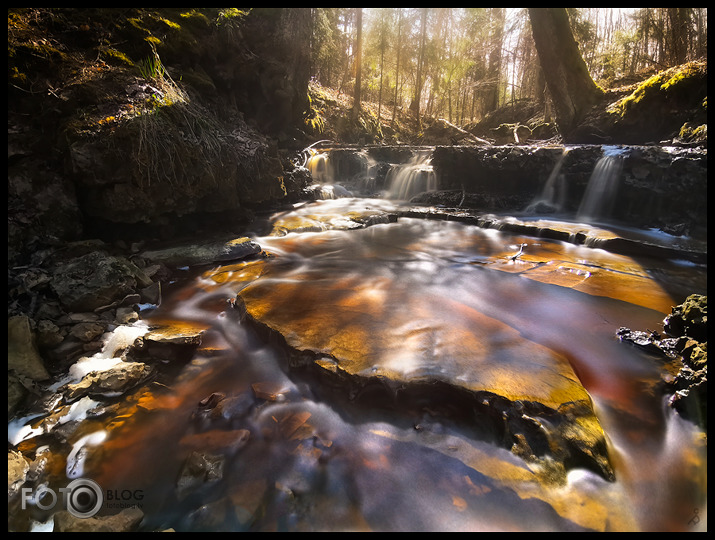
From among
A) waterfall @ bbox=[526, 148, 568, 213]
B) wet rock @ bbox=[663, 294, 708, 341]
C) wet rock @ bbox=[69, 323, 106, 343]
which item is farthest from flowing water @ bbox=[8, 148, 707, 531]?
waterfall @ bbox=[526, 148, 568, 213]

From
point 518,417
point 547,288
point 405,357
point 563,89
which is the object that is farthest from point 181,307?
point 563,89

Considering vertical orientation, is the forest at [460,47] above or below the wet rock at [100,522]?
above

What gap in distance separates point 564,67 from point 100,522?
59.5 feet

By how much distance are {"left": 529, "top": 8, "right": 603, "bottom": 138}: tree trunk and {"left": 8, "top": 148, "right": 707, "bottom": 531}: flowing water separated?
12.0 m

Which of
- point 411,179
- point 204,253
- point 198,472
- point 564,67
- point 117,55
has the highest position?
point 564,67

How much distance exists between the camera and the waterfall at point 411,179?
45.2 feet

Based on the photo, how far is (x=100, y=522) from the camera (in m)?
1.80

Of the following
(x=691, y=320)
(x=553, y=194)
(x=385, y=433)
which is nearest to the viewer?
(x=385, y=433)

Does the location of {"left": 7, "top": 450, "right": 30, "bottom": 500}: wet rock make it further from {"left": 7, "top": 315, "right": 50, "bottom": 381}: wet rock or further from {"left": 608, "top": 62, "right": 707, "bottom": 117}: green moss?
{"left": 608, "top": 62, "right": 707, "bottom": 117}: green moss

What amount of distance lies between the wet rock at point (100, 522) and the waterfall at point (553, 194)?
11618 millimetres

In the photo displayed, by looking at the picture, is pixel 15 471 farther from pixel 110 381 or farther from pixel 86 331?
pixel 86 331

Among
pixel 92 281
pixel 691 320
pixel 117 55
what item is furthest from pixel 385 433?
pixel 117 55

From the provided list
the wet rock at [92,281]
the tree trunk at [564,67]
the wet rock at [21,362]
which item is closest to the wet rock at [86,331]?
the wet rock at [21,362]

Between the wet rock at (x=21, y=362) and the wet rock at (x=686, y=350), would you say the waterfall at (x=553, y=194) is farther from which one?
the wet rock at (x=21, y=362)
